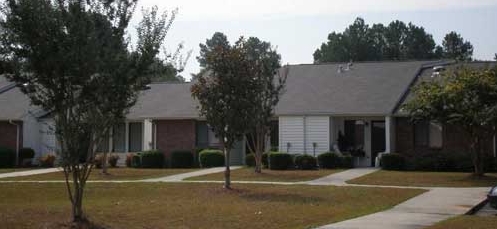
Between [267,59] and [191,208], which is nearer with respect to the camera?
[191,208]

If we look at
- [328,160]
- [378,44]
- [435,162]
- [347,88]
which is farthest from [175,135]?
[378,44]

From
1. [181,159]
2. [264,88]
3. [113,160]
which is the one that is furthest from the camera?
[113,160]

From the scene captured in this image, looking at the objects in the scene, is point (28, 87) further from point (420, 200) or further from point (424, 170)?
point (424, 170)

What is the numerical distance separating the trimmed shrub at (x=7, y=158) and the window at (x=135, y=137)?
6.06 meters

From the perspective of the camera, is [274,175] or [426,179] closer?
[426,179]

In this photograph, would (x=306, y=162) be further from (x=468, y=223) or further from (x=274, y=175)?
(x=468, y=223)

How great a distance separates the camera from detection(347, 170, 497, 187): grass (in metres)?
24.4

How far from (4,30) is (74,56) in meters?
1.50

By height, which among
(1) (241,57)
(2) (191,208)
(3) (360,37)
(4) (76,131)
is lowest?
(2) (191,208)

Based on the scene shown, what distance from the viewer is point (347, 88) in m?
A: 36.1

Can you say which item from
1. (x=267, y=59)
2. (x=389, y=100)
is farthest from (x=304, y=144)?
(x=267, y=59)

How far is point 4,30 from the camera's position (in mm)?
13117

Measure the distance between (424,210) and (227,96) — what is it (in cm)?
811

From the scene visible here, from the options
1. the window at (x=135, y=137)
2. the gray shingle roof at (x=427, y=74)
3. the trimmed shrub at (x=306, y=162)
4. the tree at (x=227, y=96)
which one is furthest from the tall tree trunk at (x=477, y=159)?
the window at (x=135, y=137)
